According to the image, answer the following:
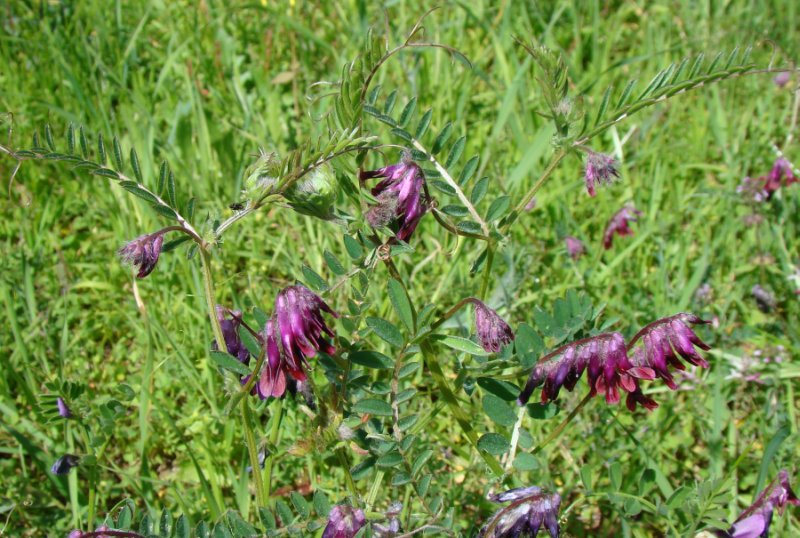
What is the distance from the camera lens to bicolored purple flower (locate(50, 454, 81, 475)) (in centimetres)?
193

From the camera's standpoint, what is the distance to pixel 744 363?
2.57 meters

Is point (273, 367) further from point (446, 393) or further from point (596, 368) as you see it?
point (596, 368)

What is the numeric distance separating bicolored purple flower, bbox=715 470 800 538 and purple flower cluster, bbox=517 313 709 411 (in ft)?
1.30

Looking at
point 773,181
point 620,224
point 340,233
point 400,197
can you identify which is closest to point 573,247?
point 620,224

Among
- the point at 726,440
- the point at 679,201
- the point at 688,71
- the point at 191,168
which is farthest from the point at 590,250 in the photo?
the point at 191,168

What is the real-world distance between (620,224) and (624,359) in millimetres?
1496

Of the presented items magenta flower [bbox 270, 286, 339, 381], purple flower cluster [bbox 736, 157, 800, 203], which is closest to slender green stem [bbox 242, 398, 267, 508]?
magenta flower [bbox 270, 286, 339, 381]

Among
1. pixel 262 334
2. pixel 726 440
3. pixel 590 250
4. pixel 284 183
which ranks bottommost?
pixel 726 440

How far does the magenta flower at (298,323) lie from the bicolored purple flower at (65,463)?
0.80 metres

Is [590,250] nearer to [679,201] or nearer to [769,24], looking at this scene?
[679,201]

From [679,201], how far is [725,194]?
16 cm

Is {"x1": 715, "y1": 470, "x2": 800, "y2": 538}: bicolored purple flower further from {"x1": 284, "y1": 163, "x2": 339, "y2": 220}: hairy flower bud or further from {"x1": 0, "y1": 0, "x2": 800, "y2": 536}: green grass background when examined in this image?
{"x1": 284, "y1": 163, "x2": 339, "y2": 220}: hairy flower bud

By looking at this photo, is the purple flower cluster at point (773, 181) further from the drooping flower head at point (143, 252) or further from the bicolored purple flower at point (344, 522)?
the drooping flower head at point (143, 252)

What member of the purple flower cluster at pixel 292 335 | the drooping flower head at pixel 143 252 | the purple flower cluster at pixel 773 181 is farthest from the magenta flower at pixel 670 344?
the purple flower cluster at pixel 773 181
